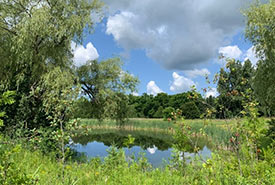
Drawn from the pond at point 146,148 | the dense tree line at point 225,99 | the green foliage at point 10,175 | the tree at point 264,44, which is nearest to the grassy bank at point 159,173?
the green foliage at point 10,175

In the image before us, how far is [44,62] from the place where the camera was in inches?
416

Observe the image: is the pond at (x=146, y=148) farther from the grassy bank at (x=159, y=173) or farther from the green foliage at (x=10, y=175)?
the green foliage at (x=10, y=175)

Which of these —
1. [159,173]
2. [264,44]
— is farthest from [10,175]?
[264,44]

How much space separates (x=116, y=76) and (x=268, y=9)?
8261mm

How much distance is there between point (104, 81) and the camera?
11.8 metres

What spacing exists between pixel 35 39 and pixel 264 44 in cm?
1065

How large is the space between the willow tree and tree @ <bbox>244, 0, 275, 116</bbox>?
311 inches

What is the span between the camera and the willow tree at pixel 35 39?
9.65 m

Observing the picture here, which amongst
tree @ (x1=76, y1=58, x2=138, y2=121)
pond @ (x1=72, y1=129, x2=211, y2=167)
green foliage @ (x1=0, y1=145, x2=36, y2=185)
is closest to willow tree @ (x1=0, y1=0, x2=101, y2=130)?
tree @ (x1=76, y1=58, x2=138, y2=121)

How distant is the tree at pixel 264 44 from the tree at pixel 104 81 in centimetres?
634

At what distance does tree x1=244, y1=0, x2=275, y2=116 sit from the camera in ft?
33.2

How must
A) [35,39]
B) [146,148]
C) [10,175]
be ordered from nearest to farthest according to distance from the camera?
[10,175] < [35,39] < [146,148]

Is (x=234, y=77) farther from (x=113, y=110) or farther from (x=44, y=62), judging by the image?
(x=44, y=62)

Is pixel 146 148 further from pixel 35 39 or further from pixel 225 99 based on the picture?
pixel 225 99
